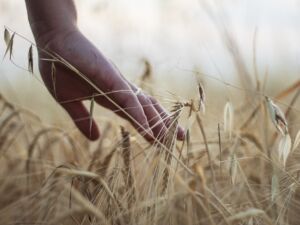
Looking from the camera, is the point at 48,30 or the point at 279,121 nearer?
the point at 279,121

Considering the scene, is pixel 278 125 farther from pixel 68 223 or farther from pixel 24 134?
pixel 24 134

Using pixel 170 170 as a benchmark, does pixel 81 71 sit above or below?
above

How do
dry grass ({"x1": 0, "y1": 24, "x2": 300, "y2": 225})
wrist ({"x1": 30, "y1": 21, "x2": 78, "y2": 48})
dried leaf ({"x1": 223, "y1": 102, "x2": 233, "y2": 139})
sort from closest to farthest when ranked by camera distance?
dry grass ({"x1": 0, "y1": 24, "x2": 300, "y2": 225}) < dried leaf ({"x1": 223, "y1": 102, "x2": 233, "y2": 139}) < wrist ({"x1": 30, "y1": 21, "x2": 78, "y2": 48})

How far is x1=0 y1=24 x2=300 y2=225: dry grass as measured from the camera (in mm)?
767

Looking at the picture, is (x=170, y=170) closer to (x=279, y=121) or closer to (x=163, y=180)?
(x=163, y=180)

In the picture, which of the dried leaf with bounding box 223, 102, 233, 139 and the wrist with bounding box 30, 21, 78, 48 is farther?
the wrist with bounding box 30, 21, 78, 48

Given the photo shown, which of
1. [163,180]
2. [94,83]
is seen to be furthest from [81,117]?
[163,180]

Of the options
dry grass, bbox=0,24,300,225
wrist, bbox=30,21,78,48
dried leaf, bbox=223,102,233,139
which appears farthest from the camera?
wrist, bbox=30,21,78,48

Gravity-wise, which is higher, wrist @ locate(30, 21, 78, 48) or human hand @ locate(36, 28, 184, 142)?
wrist @ locate(30, 21, 78, 48)

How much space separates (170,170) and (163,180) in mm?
55

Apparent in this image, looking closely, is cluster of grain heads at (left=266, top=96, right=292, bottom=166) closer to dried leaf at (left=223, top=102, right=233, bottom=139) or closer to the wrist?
dried leaf at (left=223, top=102, right=233, bottom=139)

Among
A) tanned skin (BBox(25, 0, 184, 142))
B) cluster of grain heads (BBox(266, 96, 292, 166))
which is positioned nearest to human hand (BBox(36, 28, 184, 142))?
tanned skin (BBox(25, 0, 184, 142))

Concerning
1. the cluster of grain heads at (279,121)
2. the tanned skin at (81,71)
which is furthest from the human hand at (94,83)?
the cluster of grain heads at (279,121)

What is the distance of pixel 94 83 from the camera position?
0.97 meters
